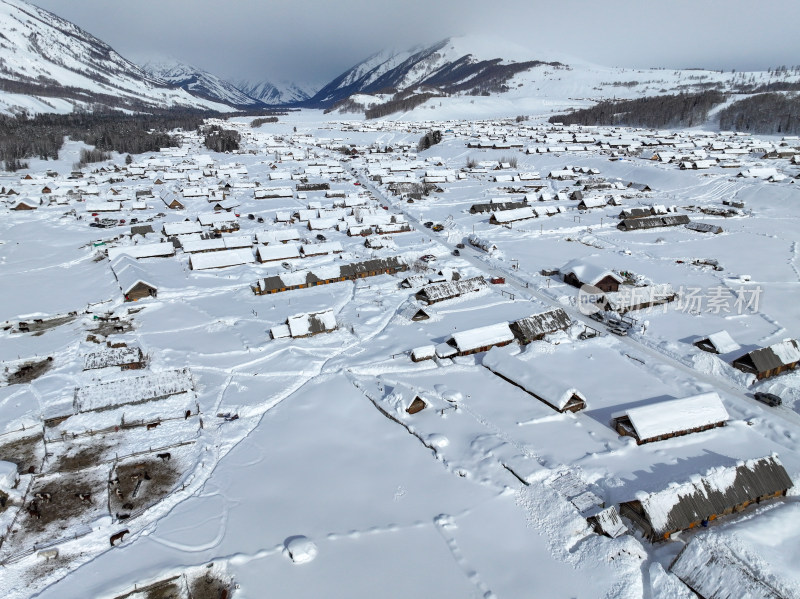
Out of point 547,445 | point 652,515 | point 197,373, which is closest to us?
point 652,515

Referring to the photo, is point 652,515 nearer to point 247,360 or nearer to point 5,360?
point 247,360

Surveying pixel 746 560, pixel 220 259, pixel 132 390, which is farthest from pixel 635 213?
pixel 132 390

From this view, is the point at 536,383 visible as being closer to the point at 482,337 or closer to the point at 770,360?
the point at 482,337

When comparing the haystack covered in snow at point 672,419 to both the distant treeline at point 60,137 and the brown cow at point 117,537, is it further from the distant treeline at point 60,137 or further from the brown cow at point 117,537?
the distant treeline at point 60,137

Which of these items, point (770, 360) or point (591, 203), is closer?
point (770, 360)

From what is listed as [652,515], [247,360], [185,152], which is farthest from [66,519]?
[185,152]
